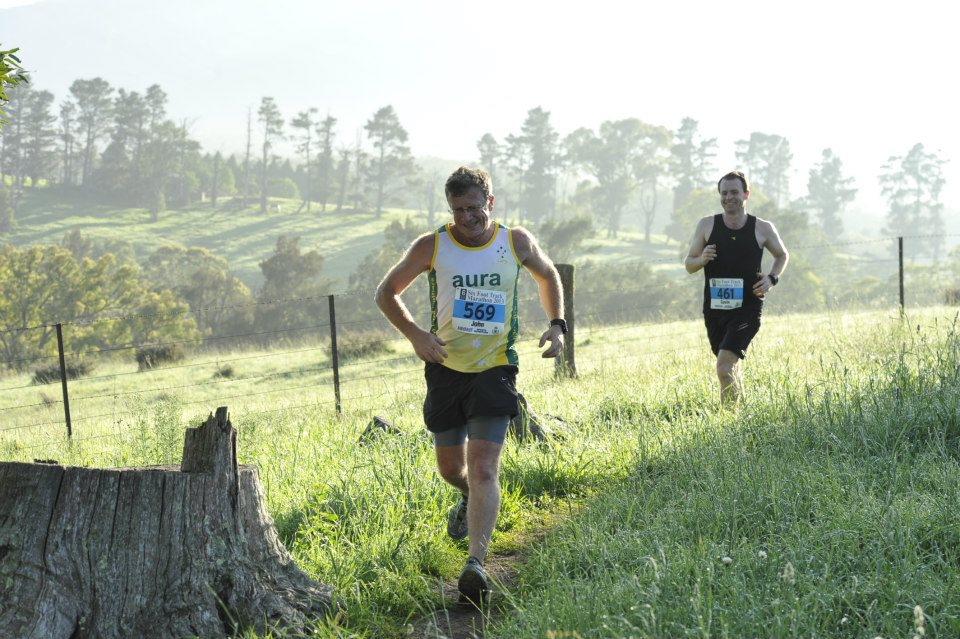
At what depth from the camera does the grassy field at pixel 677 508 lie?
3619 mm

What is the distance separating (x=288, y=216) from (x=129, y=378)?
8483 cm

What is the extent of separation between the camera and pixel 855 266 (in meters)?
120

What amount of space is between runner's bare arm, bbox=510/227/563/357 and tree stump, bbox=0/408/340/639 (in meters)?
1.64

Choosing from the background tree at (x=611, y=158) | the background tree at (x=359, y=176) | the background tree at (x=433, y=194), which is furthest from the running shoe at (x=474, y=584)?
the background tree at (x=611, y=158)

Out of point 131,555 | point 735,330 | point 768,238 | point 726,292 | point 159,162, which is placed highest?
point 159,162

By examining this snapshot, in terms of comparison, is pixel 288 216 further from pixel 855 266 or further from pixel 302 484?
pixel 302 484

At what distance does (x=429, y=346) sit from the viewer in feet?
15.2

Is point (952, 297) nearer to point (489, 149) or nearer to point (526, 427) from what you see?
point (526, 427)

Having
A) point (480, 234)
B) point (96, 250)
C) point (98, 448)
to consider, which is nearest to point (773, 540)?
point (480, 234)

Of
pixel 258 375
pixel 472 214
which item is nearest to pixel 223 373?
pixel 258 375

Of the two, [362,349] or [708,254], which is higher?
[708,254]

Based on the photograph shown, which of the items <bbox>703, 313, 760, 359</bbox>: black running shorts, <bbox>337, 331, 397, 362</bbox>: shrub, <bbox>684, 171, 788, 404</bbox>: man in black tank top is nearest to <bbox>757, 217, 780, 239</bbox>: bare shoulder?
<bbox>684, 171, 788, 404</bbox>: man in black tank top

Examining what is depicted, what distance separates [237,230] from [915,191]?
95045 mm

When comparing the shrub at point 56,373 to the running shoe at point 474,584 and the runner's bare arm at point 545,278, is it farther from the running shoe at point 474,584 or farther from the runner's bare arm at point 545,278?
the running shoe at point 474,584
